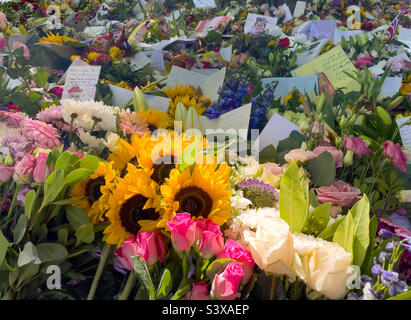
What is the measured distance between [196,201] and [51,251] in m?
0.18

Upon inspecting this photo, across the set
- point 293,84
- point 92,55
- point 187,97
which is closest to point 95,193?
point 187,97

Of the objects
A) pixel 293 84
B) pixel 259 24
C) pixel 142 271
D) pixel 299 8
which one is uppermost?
pixel 142 271

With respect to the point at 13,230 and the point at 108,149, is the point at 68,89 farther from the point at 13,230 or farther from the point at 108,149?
the point at 13,230

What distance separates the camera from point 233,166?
27.2 inches

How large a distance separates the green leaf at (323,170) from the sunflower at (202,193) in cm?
24

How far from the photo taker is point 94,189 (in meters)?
0.52

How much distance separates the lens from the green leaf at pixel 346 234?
41 centimetres

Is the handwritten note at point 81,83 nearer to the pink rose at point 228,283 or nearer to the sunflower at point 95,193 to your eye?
the sunflower at point 95,193

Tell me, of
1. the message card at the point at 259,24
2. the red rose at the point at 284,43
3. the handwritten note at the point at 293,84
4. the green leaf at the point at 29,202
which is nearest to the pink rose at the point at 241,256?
the green leaf at the point at 29,202

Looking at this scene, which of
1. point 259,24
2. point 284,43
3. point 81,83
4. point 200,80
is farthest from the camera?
point 259,24

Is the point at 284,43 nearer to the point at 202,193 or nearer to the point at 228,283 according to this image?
the point at 202,193
